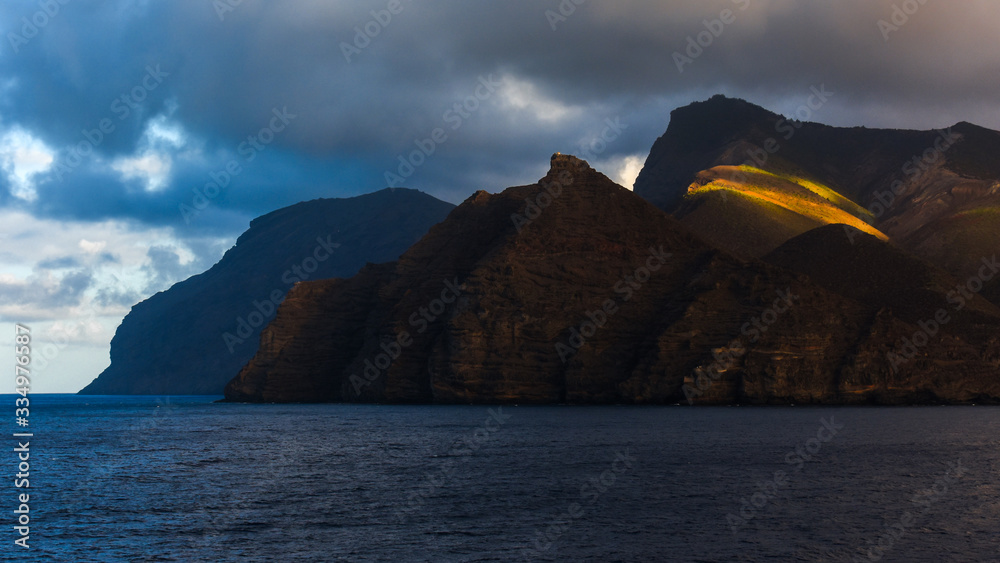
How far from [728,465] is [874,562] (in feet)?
111

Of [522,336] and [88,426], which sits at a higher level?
[522,336]

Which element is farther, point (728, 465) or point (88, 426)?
point (88, 426)

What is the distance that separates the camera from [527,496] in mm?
58969

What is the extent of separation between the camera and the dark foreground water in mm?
43625

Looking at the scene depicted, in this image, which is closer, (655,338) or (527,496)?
(527,496)

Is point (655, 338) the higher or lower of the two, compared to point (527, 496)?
higher

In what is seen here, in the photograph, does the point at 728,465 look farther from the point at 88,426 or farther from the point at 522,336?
the point at 88,426

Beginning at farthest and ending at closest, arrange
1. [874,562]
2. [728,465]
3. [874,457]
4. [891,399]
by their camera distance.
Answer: [891,399], [874,457], [728,465], [874,562]

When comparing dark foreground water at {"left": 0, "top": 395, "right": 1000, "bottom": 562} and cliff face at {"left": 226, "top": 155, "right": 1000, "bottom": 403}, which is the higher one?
cliff face at {"left": 226, "top": 155, "right": 1000, "bottom": 403}

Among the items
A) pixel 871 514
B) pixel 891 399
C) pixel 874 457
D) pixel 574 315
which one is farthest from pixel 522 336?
pixel 871 514

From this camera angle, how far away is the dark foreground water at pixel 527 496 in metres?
43.6

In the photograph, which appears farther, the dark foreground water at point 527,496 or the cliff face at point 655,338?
the cliff face at point 655,338

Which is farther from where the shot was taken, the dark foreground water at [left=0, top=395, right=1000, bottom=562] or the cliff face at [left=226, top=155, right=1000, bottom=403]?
the cliff face at [left=226, top=155, right=1000, bottom=403]

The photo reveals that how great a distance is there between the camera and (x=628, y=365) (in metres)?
176
